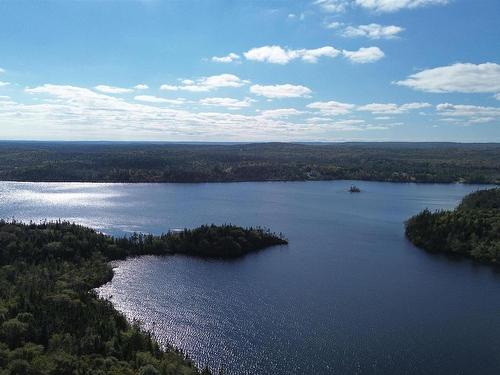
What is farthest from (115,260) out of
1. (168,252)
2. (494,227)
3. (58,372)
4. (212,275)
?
(494,227)

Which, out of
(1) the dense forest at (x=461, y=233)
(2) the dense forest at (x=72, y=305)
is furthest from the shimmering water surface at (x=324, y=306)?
(2) the dense forest at (x=72, y=305)

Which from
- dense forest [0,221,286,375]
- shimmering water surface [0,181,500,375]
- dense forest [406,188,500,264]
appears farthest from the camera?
dense forest [406,188,500,264]

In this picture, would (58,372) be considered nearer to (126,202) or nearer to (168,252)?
(168,252)

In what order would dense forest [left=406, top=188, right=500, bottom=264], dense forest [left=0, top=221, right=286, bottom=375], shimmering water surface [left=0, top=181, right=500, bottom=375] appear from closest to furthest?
dense forest [left=0, top=221, right=286, bottom=375], shimmering water surface [left=0, top=181, right=500, bottom=375], dense forest [left=406, top=188, right=500, bottom=264]

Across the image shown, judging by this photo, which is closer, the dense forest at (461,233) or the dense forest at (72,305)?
the dense forest at (72,305)

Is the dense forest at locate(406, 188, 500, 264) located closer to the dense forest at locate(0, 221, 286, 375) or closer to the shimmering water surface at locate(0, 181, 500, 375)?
the shimmering water surface at locate(0, 181, 500, 375)

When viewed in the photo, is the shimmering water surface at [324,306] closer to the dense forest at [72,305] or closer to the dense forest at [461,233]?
the dense forest at [461,233]

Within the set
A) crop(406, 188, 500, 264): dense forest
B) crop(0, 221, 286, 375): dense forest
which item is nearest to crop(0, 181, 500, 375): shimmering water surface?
crop(406, 188, 500, 264): dense forest
